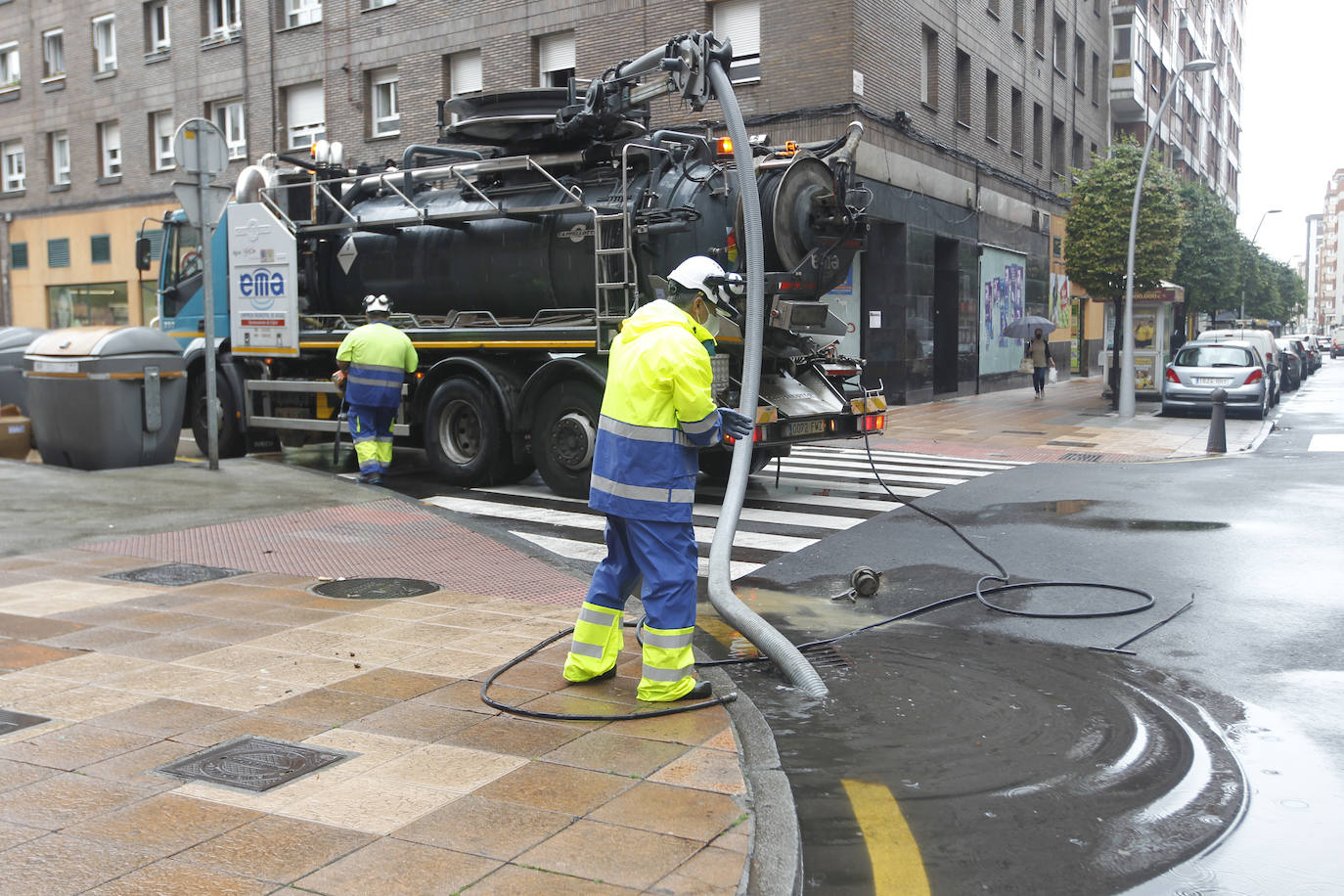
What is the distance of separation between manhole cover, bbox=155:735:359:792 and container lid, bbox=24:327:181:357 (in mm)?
8559

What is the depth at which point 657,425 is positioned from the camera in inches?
187

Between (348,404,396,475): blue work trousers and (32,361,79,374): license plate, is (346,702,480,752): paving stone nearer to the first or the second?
(348,404,396,475): blue work trousers

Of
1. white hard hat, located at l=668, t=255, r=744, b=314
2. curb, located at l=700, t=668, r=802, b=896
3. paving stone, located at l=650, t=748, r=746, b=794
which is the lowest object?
curb, located at l=700, t=668, r=802, b=896

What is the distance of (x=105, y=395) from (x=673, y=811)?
9806 mm

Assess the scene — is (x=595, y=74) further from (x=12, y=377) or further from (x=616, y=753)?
(x=616, y=753)

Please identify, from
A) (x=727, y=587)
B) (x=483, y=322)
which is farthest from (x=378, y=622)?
(x=483, y=322)

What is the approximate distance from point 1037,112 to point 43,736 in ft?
106

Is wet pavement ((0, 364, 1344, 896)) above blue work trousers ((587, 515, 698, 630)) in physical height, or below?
below

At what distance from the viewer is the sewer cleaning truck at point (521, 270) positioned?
10070mm

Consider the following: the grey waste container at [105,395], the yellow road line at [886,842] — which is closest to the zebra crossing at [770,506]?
the grey waste container at [105,395]

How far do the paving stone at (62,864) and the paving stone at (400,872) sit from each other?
0.53 meters

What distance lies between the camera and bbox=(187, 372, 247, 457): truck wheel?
14188 mm

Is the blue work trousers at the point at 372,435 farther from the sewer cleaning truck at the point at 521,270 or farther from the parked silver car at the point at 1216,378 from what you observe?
the parked silver car at the point at 1216,378

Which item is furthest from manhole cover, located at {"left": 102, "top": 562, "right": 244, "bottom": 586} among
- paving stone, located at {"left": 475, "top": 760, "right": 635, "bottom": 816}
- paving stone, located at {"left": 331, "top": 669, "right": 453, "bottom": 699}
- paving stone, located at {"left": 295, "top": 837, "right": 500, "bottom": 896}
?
paving stone, located at {"left": 295, "top": 837, "right": 500, "bottom": 896}
